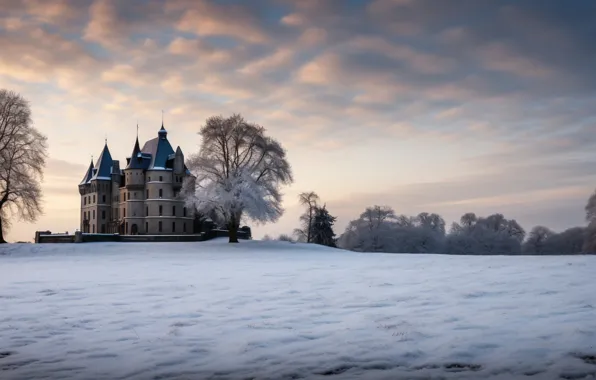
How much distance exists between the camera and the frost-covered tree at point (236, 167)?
169 ft

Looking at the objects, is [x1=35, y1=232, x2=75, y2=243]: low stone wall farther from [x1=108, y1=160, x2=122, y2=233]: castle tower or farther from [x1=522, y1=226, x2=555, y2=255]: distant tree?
[x1=522, y1=226, x2=555, y2=255]: distant tree

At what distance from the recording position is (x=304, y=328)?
11039 mm

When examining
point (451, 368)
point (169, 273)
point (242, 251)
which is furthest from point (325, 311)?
point (242, 251)

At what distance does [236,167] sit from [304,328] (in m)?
43.9

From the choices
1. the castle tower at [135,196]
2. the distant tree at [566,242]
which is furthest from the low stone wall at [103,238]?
the distant tree at [566,242]

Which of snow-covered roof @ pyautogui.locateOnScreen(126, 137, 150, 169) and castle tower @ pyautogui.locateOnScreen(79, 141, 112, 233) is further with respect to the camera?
castle tower @ pyautogui.locateOnScreen(79, 141, 112, 233)

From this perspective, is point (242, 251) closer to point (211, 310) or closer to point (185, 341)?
point (211, 310)

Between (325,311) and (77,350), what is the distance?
5911 millimetres

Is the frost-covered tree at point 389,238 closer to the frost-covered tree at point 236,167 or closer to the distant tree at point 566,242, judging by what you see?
the distant tree at point 566,242

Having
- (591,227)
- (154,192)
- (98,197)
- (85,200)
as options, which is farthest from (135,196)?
(591,227)

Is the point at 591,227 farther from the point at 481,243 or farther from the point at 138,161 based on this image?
the point at 138,161

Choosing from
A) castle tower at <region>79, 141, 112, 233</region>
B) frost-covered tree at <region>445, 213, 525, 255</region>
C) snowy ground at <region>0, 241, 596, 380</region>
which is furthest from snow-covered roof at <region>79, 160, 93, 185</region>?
snowy ground at <region>0, 241, 596, 380</region>

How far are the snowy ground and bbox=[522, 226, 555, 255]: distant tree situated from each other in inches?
3864

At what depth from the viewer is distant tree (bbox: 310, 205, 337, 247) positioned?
8375 centimetres
